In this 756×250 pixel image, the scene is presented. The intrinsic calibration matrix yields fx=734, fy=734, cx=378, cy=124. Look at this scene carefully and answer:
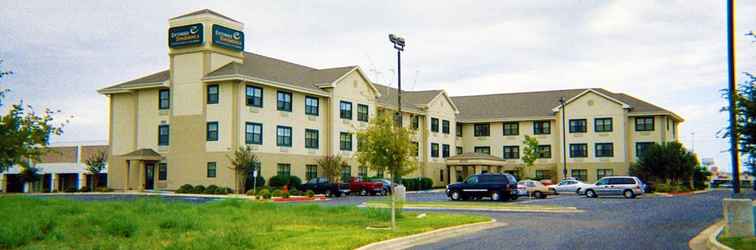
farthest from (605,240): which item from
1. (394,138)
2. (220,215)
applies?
(220,215)

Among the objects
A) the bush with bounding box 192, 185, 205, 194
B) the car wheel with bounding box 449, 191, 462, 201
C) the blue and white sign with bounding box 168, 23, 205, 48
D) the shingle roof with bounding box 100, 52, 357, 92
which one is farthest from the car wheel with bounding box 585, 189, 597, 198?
the blue and white sign with bounding box 168, 23, 205, 48

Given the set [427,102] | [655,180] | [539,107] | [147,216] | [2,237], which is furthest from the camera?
[539,107]

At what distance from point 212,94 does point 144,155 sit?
20.8 ft

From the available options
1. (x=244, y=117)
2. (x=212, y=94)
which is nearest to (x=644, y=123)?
(x=244, y=117)

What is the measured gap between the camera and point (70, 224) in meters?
19.6

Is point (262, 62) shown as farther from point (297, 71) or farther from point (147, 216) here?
point (147, 216)

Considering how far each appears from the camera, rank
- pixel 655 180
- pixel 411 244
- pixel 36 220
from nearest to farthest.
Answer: pixel 411 244
pixel 36 220
pixel 655 180

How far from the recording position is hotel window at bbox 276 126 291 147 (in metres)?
51.4

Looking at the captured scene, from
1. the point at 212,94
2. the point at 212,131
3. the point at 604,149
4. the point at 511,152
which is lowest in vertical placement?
the point at 511,152

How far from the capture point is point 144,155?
50.0m

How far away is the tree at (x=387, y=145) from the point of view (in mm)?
22062

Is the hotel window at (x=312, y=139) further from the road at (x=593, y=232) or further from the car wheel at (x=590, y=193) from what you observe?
the road at (x=593, y=232)

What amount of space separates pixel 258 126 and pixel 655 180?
105ft

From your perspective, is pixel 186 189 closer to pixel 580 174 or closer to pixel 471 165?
pixel 471 165
